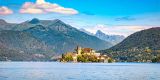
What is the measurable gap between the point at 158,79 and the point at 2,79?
42.3m

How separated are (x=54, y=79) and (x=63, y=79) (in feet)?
8.81

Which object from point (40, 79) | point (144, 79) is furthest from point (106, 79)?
point (40, 79)

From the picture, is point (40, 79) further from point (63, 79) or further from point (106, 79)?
point (106, 79)

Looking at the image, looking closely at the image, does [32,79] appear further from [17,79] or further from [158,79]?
[158,79]

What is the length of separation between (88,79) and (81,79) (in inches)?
83.1

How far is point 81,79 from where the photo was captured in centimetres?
11375

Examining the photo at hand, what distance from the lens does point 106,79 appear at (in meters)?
115

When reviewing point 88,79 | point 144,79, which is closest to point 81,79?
point 88,79

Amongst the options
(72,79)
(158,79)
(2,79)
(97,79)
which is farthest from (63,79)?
(158,79)

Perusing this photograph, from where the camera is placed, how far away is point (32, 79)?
11088 centimetres

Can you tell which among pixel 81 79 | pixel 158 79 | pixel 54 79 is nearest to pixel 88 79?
pixel 81 79

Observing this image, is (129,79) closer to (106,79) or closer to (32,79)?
(106,79)

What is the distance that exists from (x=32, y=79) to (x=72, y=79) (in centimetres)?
1116

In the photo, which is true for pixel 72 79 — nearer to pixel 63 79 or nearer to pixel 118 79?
pixel 63 79
